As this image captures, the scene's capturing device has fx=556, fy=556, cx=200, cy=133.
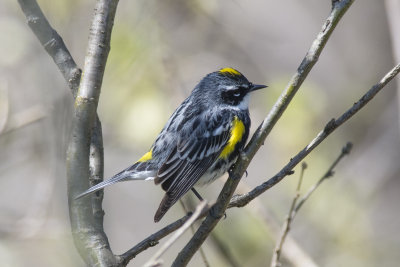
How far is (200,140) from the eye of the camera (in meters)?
4.11

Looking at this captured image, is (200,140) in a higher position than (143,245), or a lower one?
higher

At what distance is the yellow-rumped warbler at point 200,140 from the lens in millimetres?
3912

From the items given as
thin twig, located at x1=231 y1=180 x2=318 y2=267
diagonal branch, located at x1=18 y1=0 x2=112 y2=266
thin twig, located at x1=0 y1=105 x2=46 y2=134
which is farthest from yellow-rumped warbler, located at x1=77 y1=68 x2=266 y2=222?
thin twig, located at x1=0 y1=105 x2=46 y2=134

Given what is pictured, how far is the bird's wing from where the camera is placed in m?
3.86

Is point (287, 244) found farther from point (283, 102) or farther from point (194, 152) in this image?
point (283, 102)

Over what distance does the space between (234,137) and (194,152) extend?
31 cm

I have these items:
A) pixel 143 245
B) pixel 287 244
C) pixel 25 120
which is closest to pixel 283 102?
pixel 143 245

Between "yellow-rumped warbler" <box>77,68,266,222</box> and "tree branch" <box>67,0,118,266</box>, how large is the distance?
1103mm

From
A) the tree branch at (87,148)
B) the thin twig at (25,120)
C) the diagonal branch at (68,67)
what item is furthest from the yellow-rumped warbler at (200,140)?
the tree branch at (87,148)

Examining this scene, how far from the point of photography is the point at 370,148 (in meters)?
7.20

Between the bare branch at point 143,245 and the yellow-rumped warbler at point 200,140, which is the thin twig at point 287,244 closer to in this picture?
the yellow-rumped warbler at point 200,140

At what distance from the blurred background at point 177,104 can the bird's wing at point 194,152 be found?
0.54 meters

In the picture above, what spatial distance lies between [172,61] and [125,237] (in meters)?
3.21

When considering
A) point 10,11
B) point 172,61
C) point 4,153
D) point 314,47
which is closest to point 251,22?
point 172,61
